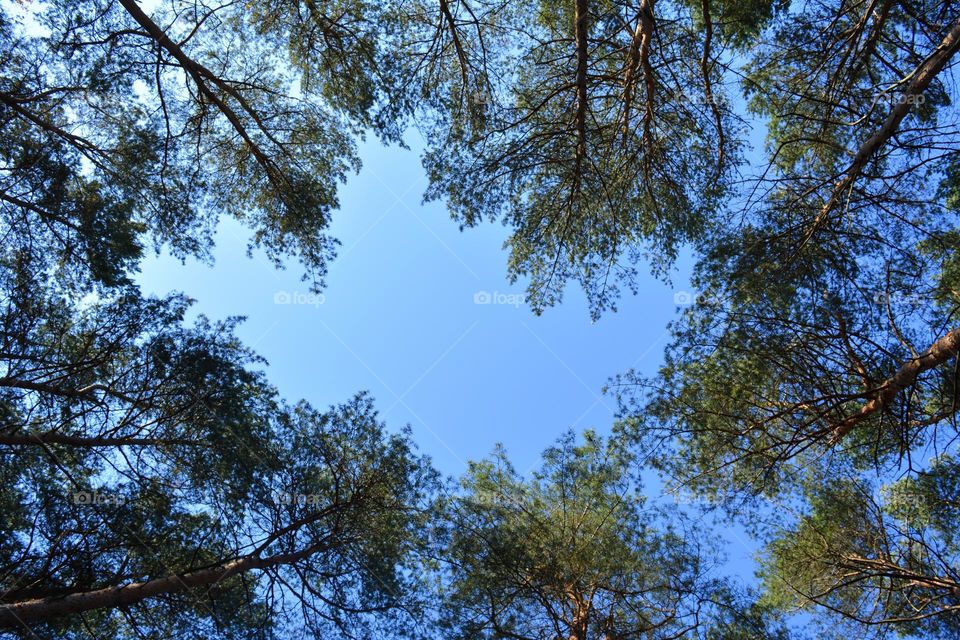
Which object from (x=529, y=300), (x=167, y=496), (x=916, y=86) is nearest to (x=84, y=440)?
(x=167, y=496)

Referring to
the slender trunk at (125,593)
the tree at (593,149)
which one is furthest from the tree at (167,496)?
the tree at (593,149)

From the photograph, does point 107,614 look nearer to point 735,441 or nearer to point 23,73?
point 23,73

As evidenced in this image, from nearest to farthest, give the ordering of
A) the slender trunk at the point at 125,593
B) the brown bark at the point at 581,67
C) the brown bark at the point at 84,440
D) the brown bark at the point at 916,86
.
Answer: the brown bark at the point at 916,86 → the slender trunk at the point at 125,593 → the brown bark at the point at 84,440 → the brown bark at the point at 581,67

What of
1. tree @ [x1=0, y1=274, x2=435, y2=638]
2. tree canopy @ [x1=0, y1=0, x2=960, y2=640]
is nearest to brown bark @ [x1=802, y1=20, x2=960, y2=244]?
tree canopy @ [x1=0, y1=0, x2=960, y2=640]

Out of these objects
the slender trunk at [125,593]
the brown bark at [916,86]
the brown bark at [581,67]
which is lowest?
the slender trunk at [125,593]

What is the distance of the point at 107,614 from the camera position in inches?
230

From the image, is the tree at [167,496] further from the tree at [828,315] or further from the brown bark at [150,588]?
the tree at [828,315]

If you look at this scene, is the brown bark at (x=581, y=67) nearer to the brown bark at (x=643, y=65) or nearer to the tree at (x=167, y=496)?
the brown bark at (x=643, y=65)

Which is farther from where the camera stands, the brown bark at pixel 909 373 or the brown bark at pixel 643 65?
the brown bark at pixel 643 65

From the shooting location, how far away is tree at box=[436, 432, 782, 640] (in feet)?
22.4

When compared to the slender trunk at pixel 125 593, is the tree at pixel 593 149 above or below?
above

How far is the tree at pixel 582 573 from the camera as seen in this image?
6.82 meters

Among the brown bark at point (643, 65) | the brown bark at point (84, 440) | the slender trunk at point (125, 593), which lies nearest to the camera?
the slender trunk at point (125, 593)

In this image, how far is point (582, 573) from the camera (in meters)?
7.50
